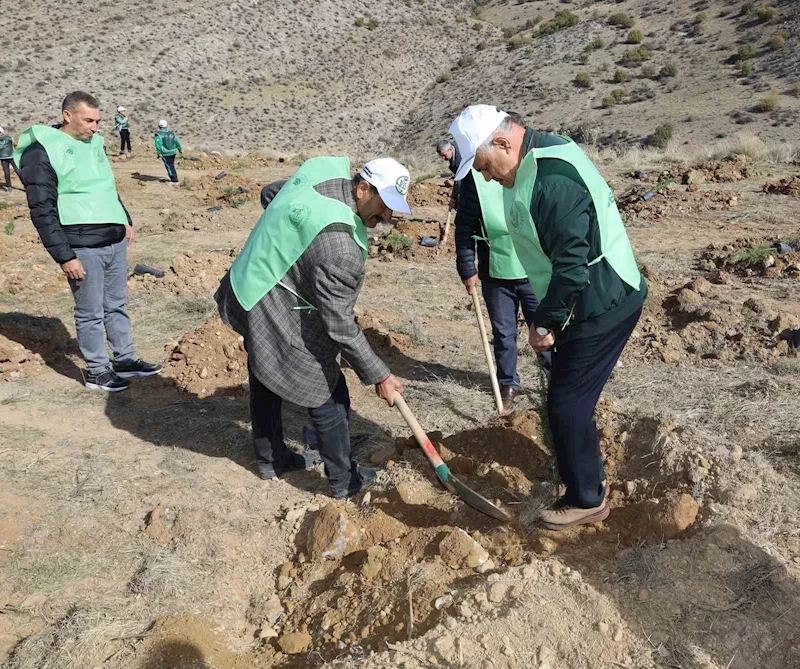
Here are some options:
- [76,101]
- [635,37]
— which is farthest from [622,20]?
[76,101]

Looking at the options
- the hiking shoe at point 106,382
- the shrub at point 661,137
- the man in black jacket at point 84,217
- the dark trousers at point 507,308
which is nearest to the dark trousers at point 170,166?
the man in black jacket at point 84,217

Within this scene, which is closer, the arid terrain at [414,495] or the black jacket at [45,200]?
the arid terrain at [414,495]

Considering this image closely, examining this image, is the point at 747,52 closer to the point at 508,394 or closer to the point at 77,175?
the point at 508,394

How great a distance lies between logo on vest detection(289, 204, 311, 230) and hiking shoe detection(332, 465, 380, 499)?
4.57 feet

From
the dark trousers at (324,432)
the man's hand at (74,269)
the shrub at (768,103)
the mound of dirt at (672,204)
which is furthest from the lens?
the shrub at (768,103)

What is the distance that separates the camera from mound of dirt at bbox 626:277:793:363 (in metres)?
5.14

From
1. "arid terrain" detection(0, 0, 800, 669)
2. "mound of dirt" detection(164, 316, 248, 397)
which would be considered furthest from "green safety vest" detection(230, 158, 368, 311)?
"mound of dirt" detection(164, 316, 248, 397)

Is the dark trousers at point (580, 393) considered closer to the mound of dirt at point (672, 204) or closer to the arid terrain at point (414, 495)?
the arid terrain at point (414, 495)

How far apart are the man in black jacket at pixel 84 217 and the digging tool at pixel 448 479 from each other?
2.51 meters

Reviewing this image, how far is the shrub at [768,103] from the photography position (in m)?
22.0

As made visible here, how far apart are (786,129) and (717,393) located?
20.3 m

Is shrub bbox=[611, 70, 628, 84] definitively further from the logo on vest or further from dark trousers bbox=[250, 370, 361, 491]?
the logo on vest

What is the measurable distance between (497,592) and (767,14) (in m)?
34.1

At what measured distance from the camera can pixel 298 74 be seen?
34.7 metres
